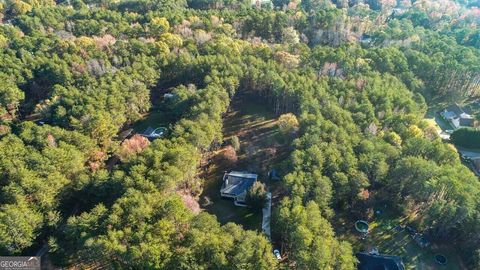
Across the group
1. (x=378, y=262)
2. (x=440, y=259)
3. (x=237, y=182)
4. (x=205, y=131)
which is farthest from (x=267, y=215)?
(x=440, y=259)

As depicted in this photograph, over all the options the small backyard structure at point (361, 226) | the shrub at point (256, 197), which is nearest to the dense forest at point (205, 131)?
the small backyard structure at point (361, 226)

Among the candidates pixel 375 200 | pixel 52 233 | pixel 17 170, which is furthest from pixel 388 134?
pixel 17 170

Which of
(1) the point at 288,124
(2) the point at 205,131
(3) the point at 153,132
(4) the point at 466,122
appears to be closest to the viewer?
(2) the point at 205,131

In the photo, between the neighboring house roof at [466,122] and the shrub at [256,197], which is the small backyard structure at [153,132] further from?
the neighboring house roof at [466,122]

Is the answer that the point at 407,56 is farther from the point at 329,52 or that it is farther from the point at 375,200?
the point at 375,200

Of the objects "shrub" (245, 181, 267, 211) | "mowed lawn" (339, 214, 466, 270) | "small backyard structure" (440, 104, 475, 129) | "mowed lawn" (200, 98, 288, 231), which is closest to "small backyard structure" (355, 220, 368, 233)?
"mowed lawn" (339, 214, 466, 270)

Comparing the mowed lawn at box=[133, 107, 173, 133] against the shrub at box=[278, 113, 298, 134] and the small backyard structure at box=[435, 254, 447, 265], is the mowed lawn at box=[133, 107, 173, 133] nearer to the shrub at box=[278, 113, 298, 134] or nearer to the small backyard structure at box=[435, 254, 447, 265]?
the shrub at box=[278, 113, 298, 134]

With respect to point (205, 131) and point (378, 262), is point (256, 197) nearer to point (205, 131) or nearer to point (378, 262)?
point (205, 131)
